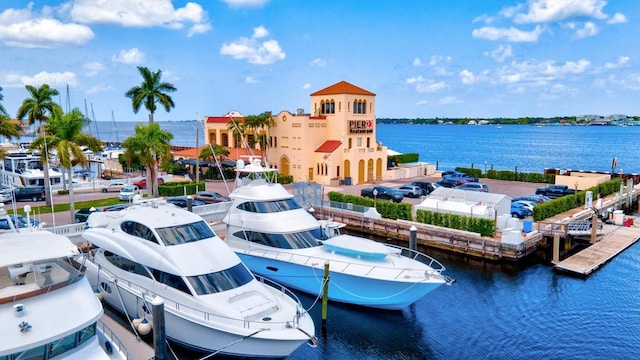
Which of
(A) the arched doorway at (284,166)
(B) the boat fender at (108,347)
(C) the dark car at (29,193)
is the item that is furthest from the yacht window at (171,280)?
(A) the arched doorway at (284,166)

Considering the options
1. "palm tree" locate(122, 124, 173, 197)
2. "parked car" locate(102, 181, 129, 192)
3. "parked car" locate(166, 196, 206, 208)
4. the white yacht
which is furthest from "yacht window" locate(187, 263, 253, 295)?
"parked car" locate(102, 181, 129, 192)

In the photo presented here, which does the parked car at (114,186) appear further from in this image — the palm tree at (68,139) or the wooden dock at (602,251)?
the wooden dock at (602,251)

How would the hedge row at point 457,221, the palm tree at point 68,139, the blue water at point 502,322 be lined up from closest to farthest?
the blue water at point 502,322, the palm tree at point 68,139, the hedge row at point 457,221

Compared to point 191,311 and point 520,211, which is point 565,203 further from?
point 191,311

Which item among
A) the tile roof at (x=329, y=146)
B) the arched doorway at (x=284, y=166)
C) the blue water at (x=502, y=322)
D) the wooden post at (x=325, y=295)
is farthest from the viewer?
the arched doorway at (x=284, y=166)

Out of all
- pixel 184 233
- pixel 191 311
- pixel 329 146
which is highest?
pixel 329 146

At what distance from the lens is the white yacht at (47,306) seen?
11.2 metres

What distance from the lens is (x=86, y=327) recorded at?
12.2 metres

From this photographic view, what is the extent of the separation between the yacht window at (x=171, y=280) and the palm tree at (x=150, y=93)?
30922 mm

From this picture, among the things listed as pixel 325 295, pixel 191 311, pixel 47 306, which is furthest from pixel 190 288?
pixel 325 295

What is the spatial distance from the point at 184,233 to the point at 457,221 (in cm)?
1898

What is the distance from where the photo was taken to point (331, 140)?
51312mm

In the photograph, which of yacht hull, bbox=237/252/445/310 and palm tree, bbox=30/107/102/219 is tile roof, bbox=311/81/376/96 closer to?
palm tree, bbox=30/107/102/219

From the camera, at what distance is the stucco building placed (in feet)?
162
